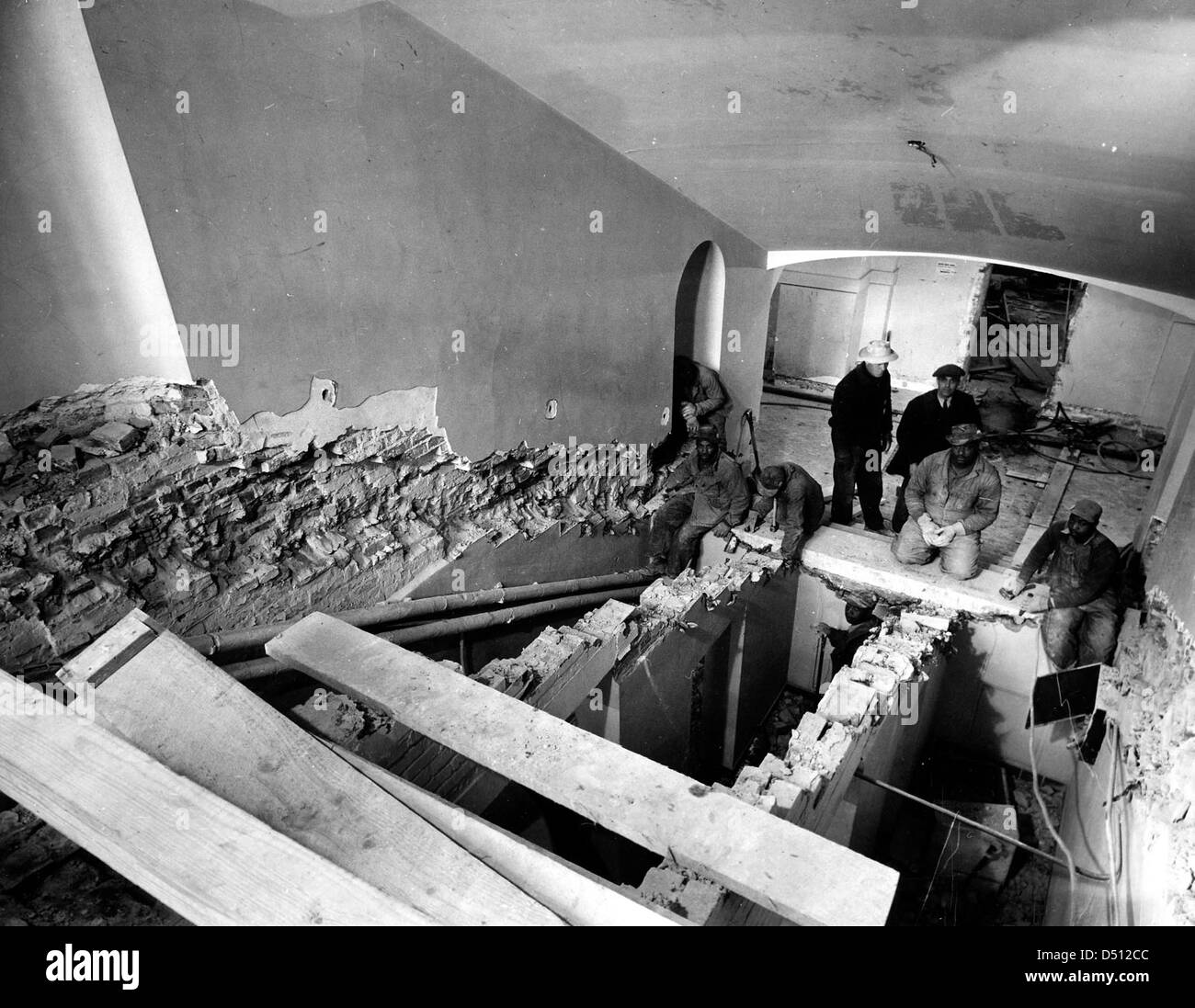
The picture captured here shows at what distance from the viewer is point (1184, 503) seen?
510 centimetres

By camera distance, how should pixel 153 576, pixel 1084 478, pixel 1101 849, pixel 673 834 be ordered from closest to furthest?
pixel 673 834, pixel 153 576, pixel 1101 849, pixel 1084 478

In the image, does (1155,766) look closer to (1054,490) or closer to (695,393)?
(695,393)

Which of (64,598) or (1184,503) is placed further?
(1184,503)

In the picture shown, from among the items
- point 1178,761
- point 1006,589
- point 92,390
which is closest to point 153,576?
point 92,390

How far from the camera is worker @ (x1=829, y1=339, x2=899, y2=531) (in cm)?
694

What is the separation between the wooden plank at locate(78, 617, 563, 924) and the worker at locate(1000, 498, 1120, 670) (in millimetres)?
4996

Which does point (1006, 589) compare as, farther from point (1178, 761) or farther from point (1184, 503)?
point (1178, 761)

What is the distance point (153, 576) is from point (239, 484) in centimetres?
64

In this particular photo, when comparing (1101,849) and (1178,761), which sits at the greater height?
(1178,761)

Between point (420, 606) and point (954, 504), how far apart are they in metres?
4.13
